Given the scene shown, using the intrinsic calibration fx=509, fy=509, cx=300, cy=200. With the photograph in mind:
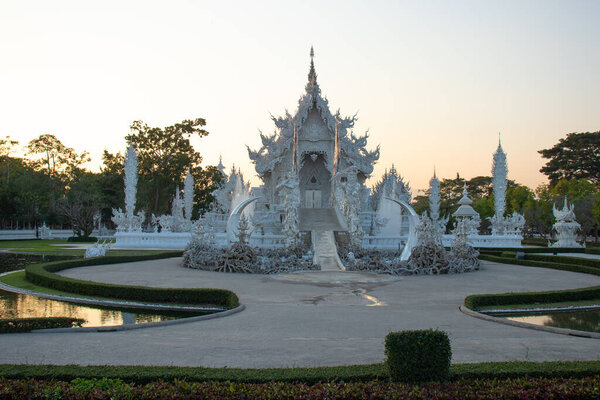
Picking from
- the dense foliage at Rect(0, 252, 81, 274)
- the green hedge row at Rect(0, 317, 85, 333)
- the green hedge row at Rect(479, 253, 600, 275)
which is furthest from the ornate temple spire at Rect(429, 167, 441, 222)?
the green hedge row at Rect(0, 317, 85, 333)

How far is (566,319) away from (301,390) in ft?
25.4

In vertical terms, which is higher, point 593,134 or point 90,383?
point 593,134

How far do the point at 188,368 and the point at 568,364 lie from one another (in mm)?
4548

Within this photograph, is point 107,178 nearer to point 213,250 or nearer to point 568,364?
point 213,250

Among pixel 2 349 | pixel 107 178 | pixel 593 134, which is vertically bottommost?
pixel 2 349

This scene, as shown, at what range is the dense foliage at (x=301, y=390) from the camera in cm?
511

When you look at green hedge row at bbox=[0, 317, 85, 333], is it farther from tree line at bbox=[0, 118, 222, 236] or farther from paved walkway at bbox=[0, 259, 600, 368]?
tree line at bbox=[0, 118, 222, 236]

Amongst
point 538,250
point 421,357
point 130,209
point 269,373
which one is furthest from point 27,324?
point 538,250

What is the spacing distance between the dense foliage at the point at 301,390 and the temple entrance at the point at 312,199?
3122 cm

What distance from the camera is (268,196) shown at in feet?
117

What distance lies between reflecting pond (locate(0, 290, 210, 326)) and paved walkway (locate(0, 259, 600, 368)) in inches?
56.0

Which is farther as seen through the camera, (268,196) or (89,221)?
(89,221)

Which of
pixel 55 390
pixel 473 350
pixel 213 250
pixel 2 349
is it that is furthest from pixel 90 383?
pixel 213 250

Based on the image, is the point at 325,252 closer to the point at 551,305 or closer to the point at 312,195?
the point at 551,305
